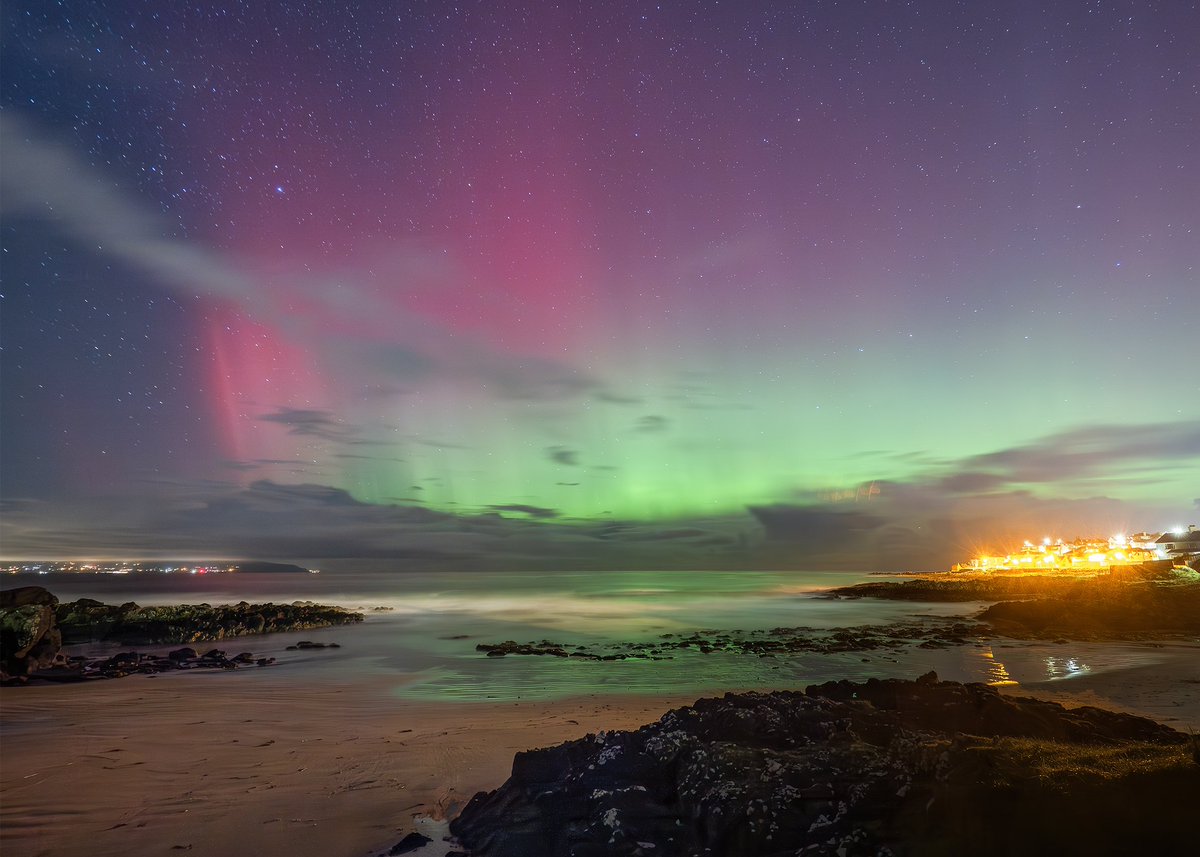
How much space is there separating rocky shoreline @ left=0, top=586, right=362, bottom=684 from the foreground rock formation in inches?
767

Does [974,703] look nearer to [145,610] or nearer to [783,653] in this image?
[783,653]

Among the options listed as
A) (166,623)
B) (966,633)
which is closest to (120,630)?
(166,623)

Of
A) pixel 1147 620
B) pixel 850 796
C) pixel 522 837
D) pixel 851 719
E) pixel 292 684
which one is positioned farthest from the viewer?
pixel 1147 620

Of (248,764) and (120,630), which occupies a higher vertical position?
(248,764)

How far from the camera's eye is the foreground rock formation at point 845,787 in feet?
13.8

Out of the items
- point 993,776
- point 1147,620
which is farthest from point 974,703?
point 1147,620

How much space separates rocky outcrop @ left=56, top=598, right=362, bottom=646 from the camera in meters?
28.3

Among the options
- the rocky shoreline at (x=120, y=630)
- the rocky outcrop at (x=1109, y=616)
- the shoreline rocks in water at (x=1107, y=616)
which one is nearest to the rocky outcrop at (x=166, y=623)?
the rocky shoreline at (x=120, y=630)

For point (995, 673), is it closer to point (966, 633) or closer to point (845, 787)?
point (966, 633)

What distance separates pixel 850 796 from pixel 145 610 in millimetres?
39390

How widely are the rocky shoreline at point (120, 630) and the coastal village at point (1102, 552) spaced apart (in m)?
111

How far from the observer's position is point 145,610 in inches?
1281

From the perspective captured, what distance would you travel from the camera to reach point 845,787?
5199 millimetres

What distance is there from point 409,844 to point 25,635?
69.4ft
